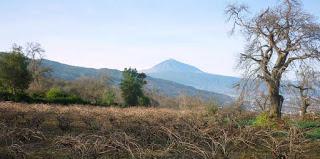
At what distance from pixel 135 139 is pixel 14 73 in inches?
1255

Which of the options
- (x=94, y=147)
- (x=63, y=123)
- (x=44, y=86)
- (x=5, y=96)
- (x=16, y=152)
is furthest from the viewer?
(x=44, y=86)

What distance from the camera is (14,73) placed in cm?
4206

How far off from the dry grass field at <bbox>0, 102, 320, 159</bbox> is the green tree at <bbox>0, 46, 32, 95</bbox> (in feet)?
70.0

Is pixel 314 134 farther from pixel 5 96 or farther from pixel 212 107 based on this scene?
pixel 5 96

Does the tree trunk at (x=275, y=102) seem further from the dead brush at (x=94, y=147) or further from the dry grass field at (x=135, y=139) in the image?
the dead brush at (x=94, y=147)

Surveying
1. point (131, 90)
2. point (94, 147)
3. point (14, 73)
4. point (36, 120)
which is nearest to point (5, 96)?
point (14, 73)

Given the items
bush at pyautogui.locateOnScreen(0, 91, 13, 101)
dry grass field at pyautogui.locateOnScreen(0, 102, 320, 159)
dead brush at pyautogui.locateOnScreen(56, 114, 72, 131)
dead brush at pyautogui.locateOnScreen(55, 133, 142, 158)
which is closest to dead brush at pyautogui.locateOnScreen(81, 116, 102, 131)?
dry grass field at pyautogui.locateOnScreen(0, 102, 320, 159)

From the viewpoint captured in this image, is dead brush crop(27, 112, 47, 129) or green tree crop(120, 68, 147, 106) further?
green tree crop(120, 68, 147, 106)

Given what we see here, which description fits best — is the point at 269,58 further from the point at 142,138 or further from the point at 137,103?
the point at 137,103

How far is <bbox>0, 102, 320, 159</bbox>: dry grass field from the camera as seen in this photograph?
11453 mm

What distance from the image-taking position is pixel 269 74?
2470cm

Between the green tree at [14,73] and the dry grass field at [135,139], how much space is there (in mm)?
21330

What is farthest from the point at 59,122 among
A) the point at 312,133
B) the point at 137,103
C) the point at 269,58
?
the point at 137,103

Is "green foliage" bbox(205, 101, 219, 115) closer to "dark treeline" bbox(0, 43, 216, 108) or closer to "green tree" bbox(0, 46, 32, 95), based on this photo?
"dark treeline" bbox(0, 43, 216, 108)
